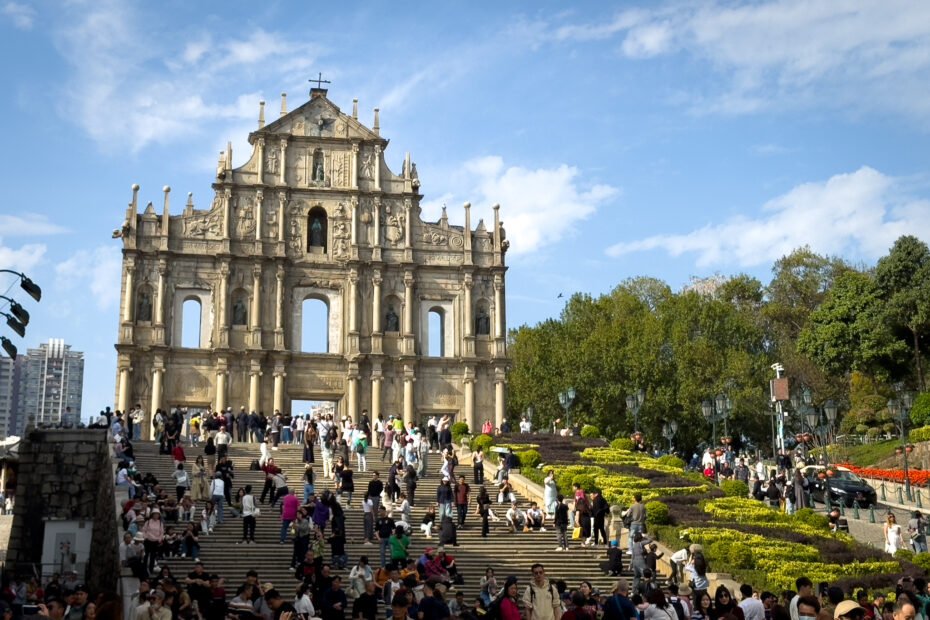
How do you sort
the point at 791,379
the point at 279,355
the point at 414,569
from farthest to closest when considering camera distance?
the point at 791,379, the point at 279,355, the point at 414,569

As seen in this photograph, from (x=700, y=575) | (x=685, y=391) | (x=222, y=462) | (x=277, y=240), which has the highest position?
(x=277, y=240)

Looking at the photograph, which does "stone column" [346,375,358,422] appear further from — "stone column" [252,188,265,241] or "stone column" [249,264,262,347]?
"stone column" [252,188,265,241]

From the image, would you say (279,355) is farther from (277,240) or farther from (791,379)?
(791,379)

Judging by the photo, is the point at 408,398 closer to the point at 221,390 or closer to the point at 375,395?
the point at 375,395

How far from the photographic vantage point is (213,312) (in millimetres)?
50844

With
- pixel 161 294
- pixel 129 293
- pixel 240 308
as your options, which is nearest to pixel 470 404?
pixel 240 308

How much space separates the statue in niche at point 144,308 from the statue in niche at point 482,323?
1476 centimetres

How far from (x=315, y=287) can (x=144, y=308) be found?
7610 mm

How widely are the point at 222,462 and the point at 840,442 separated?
39.5 metres

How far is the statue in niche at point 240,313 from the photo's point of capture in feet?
167

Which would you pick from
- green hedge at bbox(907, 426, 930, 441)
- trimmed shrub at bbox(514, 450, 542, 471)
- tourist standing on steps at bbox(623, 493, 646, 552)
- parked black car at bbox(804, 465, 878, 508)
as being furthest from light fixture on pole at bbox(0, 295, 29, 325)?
green hedge at bbox(907, 426, 930, 441)

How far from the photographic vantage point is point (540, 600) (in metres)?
16.5

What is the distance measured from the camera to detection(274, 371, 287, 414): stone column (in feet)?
164

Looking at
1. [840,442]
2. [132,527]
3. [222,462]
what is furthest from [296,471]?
[840,442]
